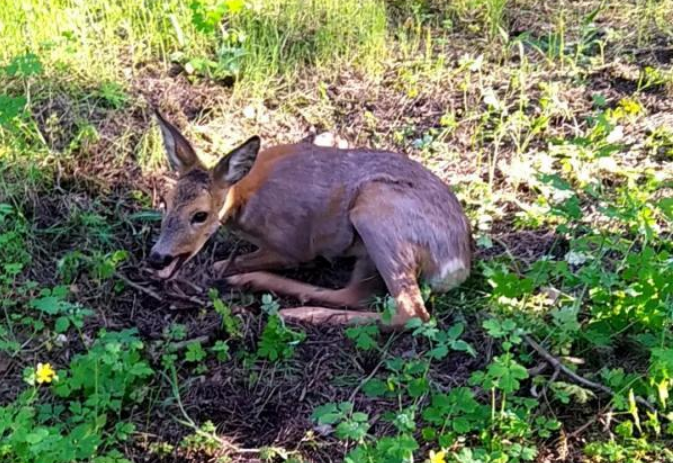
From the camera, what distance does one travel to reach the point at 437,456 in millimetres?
3572

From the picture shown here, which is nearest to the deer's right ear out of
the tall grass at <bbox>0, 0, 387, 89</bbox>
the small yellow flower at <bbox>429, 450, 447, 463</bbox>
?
the tall grass at <bbox>0, 0, 387, 89</bbox>

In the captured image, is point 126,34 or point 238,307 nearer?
point 238,307

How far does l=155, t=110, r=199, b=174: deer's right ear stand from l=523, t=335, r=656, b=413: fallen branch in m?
1.99

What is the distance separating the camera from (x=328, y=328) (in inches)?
187

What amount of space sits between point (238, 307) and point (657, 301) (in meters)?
2.04

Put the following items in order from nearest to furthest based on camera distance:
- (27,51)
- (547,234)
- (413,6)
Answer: (547,234) → (27,51) → (413,6)

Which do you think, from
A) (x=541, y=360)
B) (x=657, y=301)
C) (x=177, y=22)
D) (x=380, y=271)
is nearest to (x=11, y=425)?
(x=380, y=271)

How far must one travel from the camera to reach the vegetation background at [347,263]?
4.03 metres

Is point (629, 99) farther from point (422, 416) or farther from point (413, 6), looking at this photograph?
point (422, 416)

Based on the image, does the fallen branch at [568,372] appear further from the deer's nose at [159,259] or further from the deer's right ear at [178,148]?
the deer's right ear at [178,148]

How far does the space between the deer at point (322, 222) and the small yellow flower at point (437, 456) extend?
3.18ft

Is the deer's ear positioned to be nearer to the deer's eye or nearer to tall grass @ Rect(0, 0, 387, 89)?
the deer's eye

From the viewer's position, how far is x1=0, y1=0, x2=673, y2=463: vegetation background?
4.03 metres

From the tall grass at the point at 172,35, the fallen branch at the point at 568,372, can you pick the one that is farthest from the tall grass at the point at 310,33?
the fallen branch at the point at 568,372
